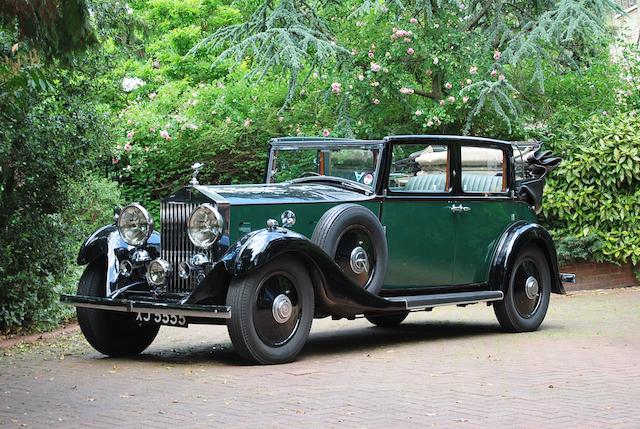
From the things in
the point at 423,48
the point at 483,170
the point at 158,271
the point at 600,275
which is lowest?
the point at 600,275

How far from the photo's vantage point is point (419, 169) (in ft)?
33.7

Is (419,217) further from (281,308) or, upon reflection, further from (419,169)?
(281,308)

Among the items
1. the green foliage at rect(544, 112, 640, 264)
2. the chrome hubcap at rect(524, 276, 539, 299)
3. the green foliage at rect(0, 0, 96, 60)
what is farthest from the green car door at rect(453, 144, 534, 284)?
→ the green foliage at rect(544, 112, 640, 264)

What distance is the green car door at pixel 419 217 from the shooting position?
9.85 meters

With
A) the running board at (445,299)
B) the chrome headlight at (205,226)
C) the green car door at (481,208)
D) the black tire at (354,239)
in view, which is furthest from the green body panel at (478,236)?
the chrome headlight at (205,226)

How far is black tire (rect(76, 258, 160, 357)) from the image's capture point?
9109mm

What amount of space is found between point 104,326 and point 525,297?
14.4 ft

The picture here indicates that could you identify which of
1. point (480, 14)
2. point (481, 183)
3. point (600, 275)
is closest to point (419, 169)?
point (481, 183)

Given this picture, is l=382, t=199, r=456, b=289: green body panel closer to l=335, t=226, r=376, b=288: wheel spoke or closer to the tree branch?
l=335, t=226, r=376, b=288: wheel spoke

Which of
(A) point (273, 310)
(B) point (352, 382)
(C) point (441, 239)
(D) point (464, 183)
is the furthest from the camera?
(D) point (464, 183)

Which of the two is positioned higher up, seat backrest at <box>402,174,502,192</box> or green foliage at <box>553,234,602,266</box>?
seat backrest at <box>402,174,502,192</box>

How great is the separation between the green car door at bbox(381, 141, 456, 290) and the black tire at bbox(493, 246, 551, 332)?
2.61 ft

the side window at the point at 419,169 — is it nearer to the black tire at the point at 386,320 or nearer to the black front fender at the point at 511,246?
the black front fender at the point at 511,246

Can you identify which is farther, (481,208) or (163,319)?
(481,208)
